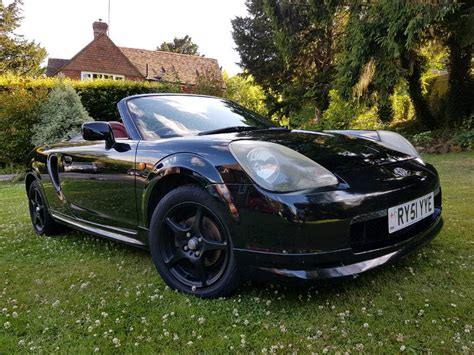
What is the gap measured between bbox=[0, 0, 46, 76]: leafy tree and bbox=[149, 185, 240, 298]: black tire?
30721 mm

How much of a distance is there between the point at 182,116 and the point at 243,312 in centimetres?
148

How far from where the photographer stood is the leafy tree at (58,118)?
10.5 meters

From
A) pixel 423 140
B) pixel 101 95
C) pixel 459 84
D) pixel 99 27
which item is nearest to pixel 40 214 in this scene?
pixel 423 140

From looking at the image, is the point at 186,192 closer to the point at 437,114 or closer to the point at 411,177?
the point at 411,177

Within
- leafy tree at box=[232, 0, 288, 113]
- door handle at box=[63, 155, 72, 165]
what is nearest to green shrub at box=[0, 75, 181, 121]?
leafy tree at box=[232, 0, 288, 113]

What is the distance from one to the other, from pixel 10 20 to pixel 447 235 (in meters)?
33.5

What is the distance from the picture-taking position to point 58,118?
10.5 metres

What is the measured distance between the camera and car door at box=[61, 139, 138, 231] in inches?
106

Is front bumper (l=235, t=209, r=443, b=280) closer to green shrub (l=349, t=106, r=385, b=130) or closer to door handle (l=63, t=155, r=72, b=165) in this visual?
door handle (l=63, t=155, r=72, b=165)

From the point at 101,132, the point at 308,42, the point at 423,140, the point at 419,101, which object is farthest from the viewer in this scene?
the point at 308,42

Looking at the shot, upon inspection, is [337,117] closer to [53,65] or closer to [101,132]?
[101,132]

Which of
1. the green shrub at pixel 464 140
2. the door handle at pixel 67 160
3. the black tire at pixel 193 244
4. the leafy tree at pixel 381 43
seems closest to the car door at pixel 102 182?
the door handle at pixel 67 160

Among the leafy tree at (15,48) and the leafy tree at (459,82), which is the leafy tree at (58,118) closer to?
the leafy tree at (459,82)

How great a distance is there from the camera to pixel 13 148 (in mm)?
10797
